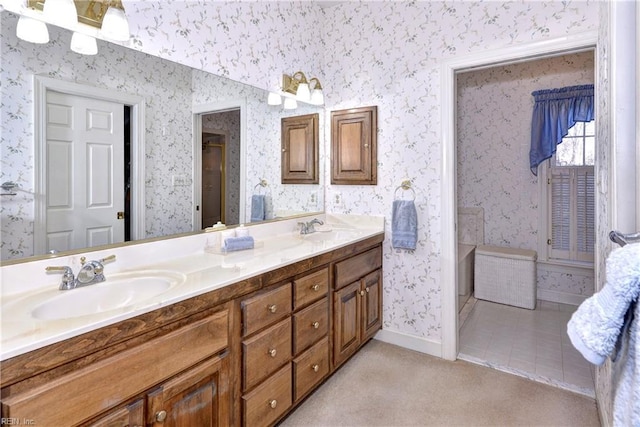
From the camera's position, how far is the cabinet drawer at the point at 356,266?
205 cm

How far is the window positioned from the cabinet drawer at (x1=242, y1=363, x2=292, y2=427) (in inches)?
126

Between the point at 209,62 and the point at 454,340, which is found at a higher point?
the point at 209,62

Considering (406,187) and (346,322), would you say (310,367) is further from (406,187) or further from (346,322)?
(406,187)

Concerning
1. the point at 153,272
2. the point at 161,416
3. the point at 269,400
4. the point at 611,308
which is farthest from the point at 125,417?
the point at 611,308

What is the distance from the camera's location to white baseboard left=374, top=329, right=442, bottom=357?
2.44 meters

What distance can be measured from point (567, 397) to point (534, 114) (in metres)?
2.67

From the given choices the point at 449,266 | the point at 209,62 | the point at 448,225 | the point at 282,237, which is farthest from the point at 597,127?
the point at 209,62

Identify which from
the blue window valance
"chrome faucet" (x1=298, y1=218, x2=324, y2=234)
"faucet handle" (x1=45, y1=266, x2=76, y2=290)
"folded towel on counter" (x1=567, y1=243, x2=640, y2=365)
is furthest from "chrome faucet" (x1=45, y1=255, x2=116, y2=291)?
the blue window valance

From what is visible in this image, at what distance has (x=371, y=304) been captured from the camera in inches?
96.8

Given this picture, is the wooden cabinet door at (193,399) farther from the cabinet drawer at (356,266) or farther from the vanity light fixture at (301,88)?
the vanity light fixture at (301,88)

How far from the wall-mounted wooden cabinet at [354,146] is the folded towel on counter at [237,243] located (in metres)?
1.09

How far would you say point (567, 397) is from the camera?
1.97 metres

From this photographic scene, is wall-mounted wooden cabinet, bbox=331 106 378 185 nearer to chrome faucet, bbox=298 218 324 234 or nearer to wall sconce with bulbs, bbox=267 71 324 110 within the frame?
wall sconce with bulbs, bbox=267 71 324 110

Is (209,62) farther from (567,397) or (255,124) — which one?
(567,397)
